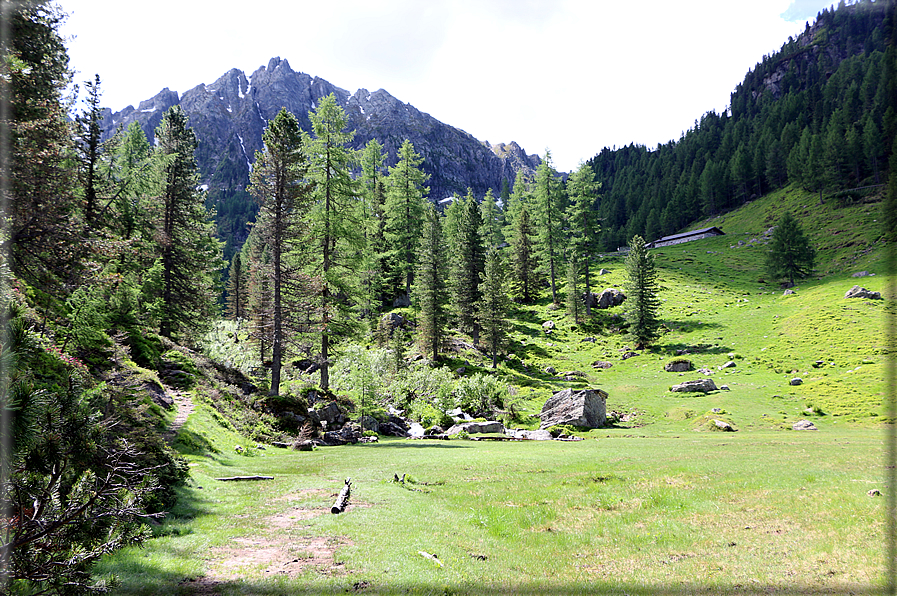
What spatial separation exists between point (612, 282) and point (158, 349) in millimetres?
69987

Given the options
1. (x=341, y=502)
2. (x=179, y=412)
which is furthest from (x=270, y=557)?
(x=179, y=412)

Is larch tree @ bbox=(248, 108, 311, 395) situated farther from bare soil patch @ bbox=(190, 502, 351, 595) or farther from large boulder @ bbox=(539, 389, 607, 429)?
large boulder @ bbox=(539, 389, 607, 429)

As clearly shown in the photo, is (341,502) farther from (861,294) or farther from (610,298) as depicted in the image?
(861,294)

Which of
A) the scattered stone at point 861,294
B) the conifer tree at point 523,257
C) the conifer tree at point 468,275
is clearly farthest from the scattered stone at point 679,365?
the conifer tree at point 523,257

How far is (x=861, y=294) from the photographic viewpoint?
162 ft

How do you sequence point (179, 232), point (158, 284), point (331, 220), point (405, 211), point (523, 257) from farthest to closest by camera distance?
point (523, 257)
point (405, 211)
point (179, 232)
point (331, 220)
point (158, 284)

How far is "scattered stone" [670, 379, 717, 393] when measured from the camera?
120ft

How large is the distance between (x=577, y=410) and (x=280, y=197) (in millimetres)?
27931

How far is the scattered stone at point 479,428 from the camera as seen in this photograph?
28167 mm

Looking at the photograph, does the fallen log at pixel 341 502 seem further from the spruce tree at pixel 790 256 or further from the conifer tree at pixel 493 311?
the spruce tree at pixel 790 256

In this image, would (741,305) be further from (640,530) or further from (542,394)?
(640,530)

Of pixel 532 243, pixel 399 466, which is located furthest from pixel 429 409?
pixel 532 243

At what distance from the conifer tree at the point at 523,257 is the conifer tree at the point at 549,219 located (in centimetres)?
204

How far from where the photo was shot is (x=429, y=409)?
107ft
